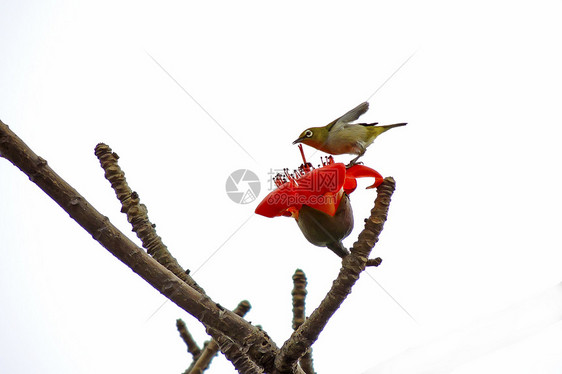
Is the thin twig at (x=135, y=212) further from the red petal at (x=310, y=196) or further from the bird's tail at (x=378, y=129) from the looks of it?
the bird's tail at (x=378, y=129)

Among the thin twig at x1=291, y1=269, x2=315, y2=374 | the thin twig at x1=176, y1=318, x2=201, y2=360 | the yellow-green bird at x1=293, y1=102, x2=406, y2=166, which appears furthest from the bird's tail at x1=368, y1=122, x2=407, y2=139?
the thin twig at x1=176, y1=318, x2=201, y2=360

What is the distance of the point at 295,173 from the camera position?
1206 millimetres

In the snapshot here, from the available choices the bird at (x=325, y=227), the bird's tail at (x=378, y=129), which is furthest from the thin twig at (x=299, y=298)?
the bird's tail at (x=378, y=129)

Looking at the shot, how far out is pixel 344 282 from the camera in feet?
2.98

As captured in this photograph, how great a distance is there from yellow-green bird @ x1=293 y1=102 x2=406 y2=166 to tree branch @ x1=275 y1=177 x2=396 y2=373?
682mm

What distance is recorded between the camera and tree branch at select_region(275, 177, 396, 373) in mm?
Answer: 908

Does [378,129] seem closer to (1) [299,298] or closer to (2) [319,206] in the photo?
(1) [299,298]

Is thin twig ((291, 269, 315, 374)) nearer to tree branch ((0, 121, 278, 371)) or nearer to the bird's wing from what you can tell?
tree branch ((0, 121, 278, 371))

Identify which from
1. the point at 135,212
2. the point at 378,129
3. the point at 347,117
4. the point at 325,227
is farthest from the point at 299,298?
the point at 378,129

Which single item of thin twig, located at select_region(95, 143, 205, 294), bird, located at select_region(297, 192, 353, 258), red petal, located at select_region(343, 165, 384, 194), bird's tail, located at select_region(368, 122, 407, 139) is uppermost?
bird's tail, located at select_region(368, 122, 407, 139)

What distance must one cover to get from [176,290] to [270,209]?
0.24 meters

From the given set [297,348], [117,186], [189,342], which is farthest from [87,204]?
[189,342]

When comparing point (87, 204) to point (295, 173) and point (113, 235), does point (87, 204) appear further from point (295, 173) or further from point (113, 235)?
point (295, 173)

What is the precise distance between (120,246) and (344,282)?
15.3 inches
